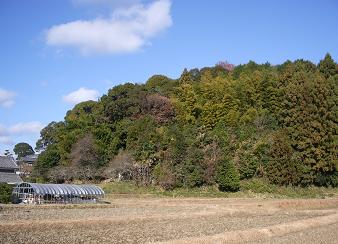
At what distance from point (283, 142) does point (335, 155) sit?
17.5 feet

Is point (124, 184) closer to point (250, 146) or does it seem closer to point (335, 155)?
point (250, 146)

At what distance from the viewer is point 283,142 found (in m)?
43.6

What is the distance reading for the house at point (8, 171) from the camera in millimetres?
39056

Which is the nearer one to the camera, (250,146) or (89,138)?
(250,146)

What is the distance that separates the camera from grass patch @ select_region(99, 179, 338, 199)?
40719 millimetres

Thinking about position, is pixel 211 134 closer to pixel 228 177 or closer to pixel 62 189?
pixel 228 177

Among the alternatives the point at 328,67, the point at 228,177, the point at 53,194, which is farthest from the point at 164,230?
the point at 328,67

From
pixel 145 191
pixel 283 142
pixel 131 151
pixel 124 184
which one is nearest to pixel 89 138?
pixel 131 151

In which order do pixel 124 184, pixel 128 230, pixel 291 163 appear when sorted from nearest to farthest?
pixel 128 230, pixel 291 163, pixel 124 184

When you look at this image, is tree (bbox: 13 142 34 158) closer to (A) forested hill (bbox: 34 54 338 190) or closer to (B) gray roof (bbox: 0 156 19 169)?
(A) forested hill (bbox: 34 54 338 190)

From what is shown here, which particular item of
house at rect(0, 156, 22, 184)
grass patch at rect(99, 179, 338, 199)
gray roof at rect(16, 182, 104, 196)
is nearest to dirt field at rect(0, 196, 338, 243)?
gray roof at rect(16, 182, 104, 196)

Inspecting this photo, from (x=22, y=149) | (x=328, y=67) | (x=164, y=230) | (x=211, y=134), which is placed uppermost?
(x=328, y=67)

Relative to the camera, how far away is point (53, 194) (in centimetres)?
3441

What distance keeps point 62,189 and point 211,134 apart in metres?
19.3
